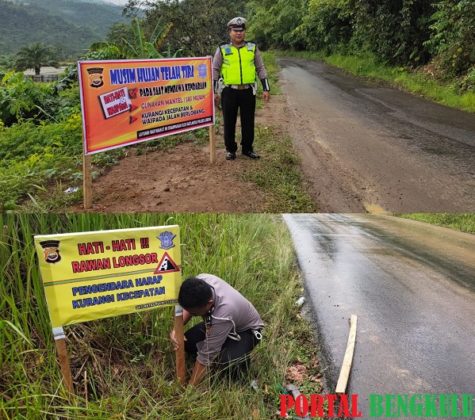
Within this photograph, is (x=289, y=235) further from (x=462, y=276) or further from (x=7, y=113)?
(x=7, y=113)

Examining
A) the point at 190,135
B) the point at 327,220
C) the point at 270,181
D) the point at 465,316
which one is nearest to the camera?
the point at 465,316

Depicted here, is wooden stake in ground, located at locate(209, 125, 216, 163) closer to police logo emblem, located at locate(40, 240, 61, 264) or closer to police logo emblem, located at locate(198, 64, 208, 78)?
police logo emblem, located at locate(198, 64, 208, 78)

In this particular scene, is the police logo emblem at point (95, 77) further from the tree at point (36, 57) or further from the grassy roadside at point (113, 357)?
the tree at point (36, 57)

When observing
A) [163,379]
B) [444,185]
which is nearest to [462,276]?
[444,185]

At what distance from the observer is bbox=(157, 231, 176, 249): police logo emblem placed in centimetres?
334

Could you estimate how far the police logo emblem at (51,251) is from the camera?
2.97 m

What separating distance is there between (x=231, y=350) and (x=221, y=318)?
390mm

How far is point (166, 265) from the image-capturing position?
3.42 m

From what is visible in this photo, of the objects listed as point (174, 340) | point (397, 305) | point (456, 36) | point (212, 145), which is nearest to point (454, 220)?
point (397, 305)

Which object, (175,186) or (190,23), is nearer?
(175,186)

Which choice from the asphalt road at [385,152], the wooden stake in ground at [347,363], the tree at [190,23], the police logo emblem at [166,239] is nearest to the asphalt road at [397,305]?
the wooden stake in ground at [347,363]

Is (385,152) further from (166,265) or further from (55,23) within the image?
(55,23)

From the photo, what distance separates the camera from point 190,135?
8086 millimetres

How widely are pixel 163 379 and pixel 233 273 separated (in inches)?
65.6
